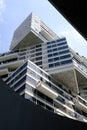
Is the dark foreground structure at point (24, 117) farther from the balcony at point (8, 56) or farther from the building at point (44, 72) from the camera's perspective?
the balcony at point (8, 56)

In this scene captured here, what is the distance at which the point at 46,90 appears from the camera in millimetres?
56094

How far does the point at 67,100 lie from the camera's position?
62406 millimetres

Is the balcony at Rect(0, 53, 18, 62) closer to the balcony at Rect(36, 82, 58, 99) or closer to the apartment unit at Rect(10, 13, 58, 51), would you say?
the apartment unit at Rect(10, 13, 58, 51)

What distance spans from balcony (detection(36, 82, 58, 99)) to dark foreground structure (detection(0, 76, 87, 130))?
155 feet

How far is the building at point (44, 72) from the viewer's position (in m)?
54.8

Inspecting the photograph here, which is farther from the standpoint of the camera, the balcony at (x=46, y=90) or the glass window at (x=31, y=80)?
the balcony at (x=46, y=90)

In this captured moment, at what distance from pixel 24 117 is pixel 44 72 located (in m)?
56.7

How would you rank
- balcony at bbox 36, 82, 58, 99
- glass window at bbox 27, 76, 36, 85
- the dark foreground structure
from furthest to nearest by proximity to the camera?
balcony at bbox 36, 82, 58, 99, glass window at bbox 27, 76, 36, 85, the dark foreground structure

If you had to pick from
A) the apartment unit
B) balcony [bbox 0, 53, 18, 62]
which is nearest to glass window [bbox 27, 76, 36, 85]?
balcony [bbox 0, 53, 18, 62]

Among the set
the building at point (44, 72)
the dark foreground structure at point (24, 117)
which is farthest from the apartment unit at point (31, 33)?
the dark foreground structure at point (24, 117)

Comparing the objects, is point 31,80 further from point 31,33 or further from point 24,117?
point 24,117

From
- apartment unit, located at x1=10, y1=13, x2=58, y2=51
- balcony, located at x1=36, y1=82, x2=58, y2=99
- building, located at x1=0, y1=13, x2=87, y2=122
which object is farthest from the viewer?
apartment unit, located at x1=10, y1=13, x2=58, y2=51

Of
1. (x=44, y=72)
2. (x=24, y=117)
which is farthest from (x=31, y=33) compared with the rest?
(x=24, y=117)

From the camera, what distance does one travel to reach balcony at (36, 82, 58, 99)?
5466cm
